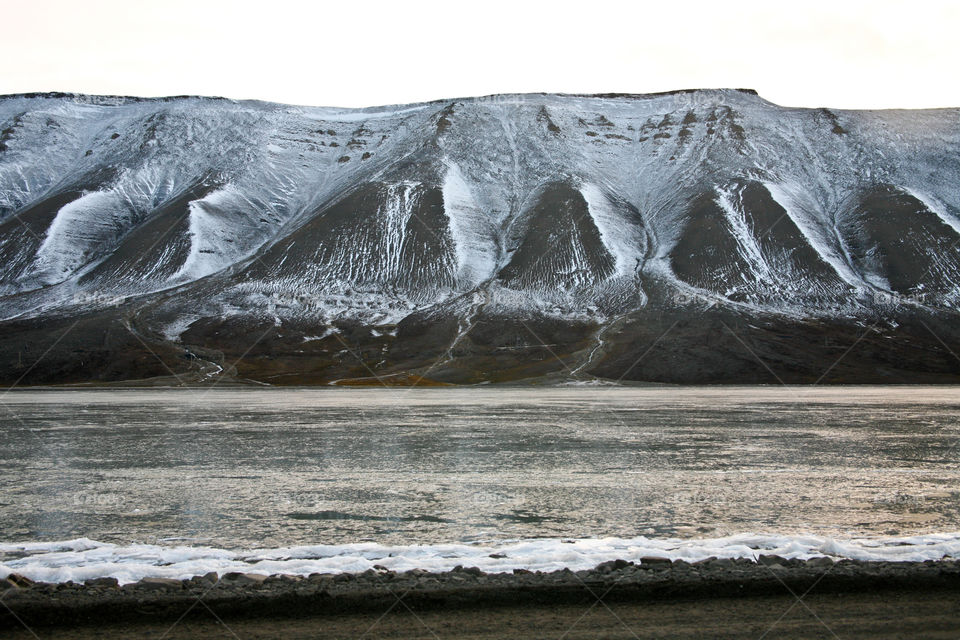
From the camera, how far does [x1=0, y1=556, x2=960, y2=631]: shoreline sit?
9.44 metres

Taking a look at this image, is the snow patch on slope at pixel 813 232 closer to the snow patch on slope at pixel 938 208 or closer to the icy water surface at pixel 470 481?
the snow patch on slope at pixel 938 208

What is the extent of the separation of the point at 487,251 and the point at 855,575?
159 metres

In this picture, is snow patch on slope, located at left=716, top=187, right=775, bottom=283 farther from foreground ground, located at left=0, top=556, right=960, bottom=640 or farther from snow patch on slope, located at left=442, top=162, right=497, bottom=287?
foreground ground, located at left=0, top=556, right=960, bottom=640

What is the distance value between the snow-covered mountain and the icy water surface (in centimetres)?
7380

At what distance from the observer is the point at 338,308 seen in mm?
147125

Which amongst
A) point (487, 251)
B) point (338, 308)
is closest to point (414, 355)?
point (338, 308)

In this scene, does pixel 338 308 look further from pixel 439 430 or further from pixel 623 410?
pixel 439 430

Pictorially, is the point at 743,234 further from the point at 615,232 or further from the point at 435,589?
the point at 435,589

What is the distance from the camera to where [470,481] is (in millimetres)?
19766

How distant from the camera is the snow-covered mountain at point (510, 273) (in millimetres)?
118250

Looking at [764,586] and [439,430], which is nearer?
[764,586]

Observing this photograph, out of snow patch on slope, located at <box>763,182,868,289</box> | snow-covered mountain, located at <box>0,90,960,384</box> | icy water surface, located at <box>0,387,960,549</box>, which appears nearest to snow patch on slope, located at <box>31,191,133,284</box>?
snow-covered mountain, located at <box>0,90,960,384</box>

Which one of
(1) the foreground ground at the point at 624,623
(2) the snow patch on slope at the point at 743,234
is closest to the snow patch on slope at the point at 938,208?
(2) the snow patch on slope at the point at 743,234

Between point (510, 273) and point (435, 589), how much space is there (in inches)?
5877
